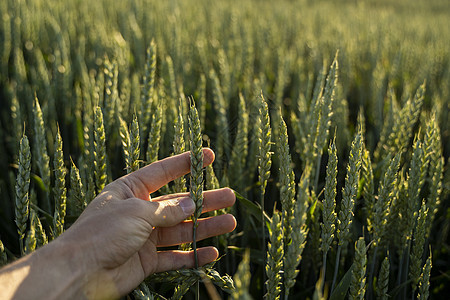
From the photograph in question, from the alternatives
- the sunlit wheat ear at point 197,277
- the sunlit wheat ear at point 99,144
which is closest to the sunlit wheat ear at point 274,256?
the sunlit wheat ear at point 197,277

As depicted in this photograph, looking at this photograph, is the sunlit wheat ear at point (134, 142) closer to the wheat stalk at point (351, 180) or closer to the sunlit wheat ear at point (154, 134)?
the sunlit wheat ear at point (154, 134)

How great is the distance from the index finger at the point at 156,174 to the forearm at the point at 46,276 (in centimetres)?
26

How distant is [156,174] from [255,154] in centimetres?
50

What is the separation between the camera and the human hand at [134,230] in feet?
3.06

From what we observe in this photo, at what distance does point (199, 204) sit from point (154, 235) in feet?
0.98

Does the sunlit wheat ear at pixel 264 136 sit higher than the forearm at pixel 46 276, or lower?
higher

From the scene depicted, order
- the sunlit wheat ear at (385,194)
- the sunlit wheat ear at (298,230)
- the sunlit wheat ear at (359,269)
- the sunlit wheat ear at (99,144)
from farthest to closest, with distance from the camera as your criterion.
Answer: the sunlit wheat ear at (99,144) → the sunlit wheat ear at (385,194) → the sunlit wheat ear at (359,269) → the sunlit wheat ear at (298,230)

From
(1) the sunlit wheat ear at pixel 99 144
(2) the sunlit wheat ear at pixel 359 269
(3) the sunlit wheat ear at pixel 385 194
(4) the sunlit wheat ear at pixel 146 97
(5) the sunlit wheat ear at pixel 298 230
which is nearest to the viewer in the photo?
(5) the sunlit wheat ear at pixel 298 230

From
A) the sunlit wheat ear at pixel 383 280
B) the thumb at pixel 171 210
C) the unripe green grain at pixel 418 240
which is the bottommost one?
the sunlit wheat ear at pixel 383 280

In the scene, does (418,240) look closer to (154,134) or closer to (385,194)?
(385,194)

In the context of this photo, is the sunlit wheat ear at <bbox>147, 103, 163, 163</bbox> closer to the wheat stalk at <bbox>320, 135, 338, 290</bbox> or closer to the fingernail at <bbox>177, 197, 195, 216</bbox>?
the fingernail at <bbox>177, 197, 195, 216</bbox>

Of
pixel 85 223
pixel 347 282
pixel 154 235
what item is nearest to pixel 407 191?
pixel 347 282

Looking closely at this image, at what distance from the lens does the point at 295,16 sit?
4.61 metres

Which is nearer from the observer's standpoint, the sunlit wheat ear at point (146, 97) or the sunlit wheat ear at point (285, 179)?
the sunlit wheat ear at point (285, 179)
